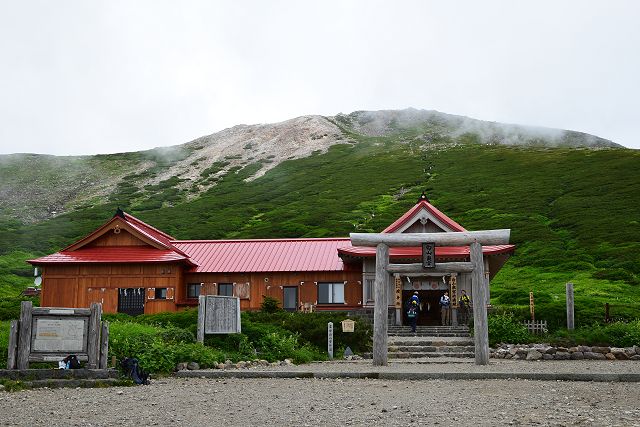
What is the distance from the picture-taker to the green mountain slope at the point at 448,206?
161 ft

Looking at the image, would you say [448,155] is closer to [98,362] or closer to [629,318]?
[629,318]

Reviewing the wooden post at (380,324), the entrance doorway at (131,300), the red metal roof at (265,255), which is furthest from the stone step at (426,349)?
the entrance doorway at (131,300)

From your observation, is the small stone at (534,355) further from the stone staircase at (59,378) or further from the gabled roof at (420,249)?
the stone staircase at (59,378)

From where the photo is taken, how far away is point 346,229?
69.6 meters

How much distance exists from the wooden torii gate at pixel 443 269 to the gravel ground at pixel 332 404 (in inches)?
226

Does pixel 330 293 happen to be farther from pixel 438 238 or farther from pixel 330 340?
pixel 438 238

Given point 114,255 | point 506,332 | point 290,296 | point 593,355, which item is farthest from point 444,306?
point 114,255

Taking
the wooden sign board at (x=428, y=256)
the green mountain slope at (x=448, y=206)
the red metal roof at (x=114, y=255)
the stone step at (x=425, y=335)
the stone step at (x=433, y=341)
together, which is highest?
the green mountain slope at (x=448, y=206)

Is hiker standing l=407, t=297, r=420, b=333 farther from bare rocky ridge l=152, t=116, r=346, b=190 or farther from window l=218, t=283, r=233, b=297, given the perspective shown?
bare rocky ridge l=152, t=116, r=346, b=190

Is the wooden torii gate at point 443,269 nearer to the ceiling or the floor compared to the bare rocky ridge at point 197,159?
nearer to the floor

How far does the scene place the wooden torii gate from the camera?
72.3 ft

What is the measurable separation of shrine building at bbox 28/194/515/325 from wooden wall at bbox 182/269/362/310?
Result: 0.19ft

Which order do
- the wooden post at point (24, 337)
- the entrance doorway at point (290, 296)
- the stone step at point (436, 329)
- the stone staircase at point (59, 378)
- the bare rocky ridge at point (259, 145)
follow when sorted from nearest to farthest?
the stone staircase at point (59, 378), the wooden post at point (24, 337), the stone step at point (436, 329), the entrance doorway at point (290, 296), the bare rocky ridge at point (259, 145)

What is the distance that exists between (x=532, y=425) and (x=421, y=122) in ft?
622
